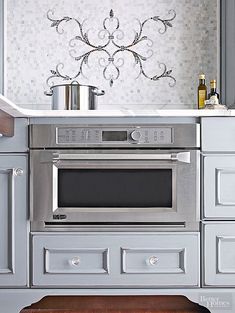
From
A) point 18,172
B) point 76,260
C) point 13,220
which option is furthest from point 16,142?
point 76,260

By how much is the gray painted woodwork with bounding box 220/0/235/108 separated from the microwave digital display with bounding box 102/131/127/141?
679mm

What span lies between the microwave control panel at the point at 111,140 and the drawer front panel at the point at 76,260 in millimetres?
489

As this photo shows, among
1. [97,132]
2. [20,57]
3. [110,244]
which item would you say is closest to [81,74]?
[20,57]

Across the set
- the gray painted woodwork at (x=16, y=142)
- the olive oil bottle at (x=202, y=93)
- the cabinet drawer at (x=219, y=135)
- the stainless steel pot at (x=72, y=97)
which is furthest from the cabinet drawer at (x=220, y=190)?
the gray painted woodwork at (x=16, y=142)

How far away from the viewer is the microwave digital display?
81.6 inches

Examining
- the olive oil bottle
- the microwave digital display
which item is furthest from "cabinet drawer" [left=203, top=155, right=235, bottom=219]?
the olive oil bottle

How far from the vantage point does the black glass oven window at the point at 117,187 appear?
2.08 meters

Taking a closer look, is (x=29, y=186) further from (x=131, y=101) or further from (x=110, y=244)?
(x=131, y=101)

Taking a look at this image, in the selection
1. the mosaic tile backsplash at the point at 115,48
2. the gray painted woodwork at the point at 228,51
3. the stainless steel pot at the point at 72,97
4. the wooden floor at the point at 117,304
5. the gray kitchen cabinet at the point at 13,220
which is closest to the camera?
the gray kitchen cabinet at the point at 13,220

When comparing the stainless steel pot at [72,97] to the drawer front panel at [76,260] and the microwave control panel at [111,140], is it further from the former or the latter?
the drawer front panel at [76,260]

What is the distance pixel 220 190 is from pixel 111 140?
0.54 m

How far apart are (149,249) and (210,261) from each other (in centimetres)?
28

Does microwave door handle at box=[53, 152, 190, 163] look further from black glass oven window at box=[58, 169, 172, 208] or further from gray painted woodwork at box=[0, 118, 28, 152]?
gray painted woodwork at box=[0, 118, 28, 152]

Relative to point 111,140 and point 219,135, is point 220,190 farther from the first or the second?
point 111,140
